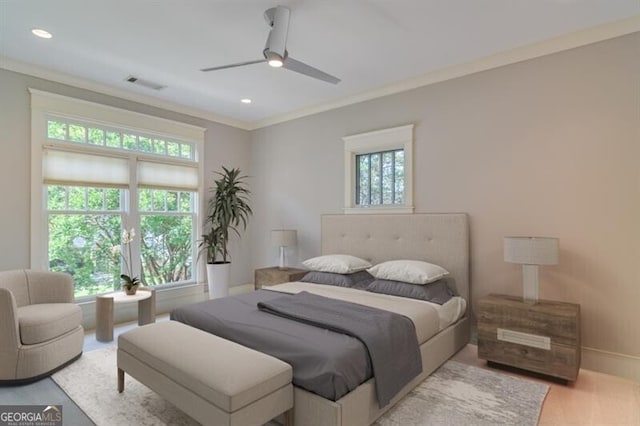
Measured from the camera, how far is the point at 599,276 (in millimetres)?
3070

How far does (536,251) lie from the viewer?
2.98 metres

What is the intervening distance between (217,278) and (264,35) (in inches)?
137

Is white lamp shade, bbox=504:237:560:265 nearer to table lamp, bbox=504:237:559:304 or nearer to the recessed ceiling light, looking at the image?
table lamp, bbox=504:237:559:304

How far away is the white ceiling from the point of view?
2.75 metres

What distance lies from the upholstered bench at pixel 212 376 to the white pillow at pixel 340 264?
75.0 inches

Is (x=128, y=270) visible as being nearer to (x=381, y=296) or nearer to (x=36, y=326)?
(x=36, y=326)

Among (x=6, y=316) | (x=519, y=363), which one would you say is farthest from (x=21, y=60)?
(x=519, y=363)

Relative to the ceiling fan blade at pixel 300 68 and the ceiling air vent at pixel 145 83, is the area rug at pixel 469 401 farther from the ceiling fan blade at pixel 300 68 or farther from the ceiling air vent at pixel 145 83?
the ceiling air vent at pixel 145 83

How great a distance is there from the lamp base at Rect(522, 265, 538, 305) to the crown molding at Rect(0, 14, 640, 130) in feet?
6.81

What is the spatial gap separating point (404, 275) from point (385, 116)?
211cm

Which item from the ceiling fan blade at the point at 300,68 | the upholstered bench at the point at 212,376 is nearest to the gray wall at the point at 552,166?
the ceiling fan blade at the point at 300,68

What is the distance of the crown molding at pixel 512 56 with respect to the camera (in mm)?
2988

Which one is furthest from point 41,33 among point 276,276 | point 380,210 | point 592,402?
point 592,402

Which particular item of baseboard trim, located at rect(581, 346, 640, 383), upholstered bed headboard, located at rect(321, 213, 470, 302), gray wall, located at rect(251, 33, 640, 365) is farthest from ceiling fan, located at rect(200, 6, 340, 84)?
baseboard trim, located at rect(581, 346, 640, 383)
